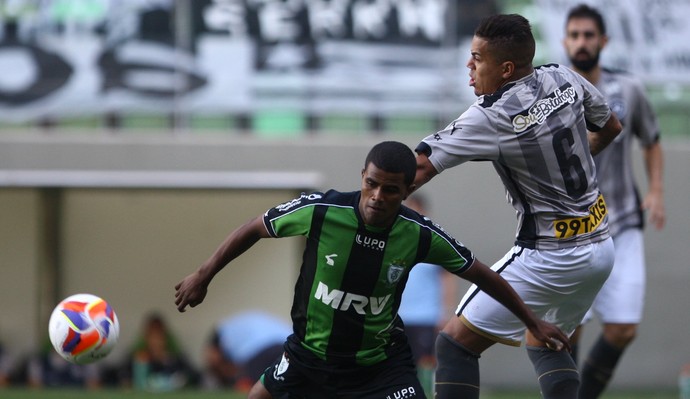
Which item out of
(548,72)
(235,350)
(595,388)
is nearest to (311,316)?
(548,72)

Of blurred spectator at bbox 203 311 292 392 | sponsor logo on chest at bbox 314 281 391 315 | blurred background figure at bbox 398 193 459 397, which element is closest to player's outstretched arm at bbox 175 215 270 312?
sponsor logo on chest at bbox 314 281 391 315

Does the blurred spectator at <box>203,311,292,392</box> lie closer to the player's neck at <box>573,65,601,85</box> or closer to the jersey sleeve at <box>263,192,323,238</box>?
the player's neck at <box>573,65,601,85</box>

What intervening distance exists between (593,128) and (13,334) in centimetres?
1077

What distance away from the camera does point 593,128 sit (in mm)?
5730

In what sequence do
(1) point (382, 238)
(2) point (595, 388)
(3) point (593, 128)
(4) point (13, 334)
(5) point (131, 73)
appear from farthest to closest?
(4) point (13, 334) → (5) point (131, 73) → (2) point (595, 388) → (3) point (593, 128) → (1) point (382, 238)

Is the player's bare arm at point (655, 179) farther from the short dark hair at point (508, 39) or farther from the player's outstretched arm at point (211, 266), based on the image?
the player's outstretched arm at point (211, 266)

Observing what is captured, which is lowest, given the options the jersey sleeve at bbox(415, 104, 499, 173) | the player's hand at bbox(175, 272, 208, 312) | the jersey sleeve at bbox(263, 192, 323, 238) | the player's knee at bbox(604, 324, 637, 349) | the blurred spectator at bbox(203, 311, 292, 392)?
the blurred spectator at bbox(203, 311, 292, 392)

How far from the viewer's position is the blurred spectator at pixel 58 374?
13.5 m

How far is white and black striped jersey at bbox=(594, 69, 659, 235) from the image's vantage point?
7.08 metres

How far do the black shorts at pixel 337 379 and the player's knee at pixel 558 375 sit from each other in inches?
24.5

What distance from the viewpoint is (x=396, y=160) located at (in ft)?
16.5

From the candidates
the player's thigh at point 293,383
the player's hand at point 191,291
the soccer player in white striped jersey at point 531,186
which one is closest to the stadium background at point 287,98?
the soccer player in white striped jersey at point 531,186

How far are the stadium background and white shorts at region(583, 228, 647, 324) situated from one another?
6.72m

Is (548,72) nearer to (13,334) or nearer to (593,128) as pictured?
(593,128)
